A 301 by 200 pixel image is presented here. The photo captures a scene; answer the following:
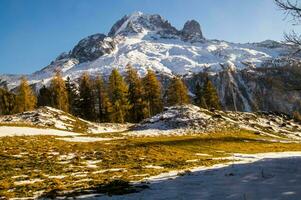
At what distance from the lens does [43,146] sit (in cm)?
3538

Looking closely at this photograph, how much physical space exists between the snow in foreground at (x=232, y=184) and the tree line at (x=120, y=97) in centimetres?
6769

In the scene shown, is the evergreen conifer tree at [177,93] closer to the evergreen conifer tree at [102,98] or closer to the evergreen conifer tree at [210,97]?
the evergreen conifer tree at [210,97]

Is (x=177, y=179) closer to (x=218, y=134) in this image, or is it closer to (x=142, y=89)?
(x=218, y=134)

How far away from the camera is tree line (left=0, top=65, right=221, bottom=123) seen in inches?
3780

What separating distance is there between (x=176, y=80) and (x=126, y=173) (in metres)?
78.9

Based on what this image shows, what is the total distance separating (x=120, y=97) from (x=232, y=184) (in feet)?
255

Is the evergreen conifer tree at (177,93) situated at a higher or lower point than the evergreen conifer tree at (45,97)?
lower

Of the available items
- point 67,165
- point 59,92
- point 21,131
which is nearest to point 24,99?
point 59,92

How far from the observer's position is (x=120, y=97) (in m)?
94.8

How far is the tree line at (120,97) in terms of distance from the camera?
9600 centimetres

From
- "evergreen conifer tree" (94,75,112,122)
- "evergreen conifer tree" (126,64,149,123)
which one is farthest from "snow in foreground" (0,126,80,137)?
"evergreen conifer tree" (94,75,112,122)

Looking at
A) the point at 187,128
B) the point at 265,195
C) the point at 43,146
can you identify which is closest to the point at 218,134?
the point at 187,128

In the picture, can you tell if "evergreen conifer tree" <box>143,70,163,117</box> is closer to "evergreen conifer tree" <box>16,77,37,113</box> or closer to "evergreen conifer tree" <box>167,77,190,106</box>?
"evergreen conifer tree" <box>167,77,190,106</box>

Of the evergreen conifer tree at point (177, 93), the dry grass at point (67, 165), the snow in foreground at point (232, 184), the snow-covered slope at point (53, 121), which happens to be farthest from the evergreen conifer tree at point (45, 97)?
the snow in foreground at point (232, 184)
